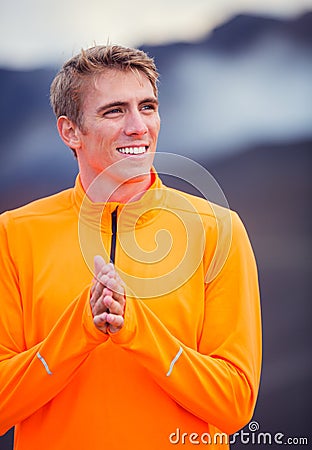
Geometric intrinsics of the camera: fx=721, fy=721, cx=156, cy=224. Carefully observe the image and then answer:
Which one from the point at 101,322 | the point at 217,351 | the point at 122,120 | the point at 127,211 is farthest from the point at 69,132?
the point at 217,351

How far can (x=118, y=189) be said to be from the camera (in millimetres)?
2104

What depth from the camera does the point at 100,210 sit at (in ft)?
6.86

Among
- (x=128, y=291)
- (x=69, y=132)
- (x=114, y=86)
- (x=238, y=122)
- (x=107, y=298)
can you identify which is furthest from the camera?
(x=238, y=122)

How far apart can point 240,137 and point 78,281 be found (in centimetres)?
76

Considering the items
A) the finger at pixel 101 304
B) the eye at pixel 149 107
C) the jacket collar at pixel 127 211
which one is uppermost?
the eye at pixel 149 107

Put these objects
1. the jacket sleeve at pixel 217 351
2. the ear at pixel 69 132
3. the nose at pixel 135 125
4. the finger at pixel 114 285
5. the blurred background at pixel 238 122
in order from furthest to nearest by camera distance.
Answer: the blurred background at pixel 238 122 < the ear at pixel 69 132 < the nose at pixel 135 125 < the jacket sleeve at pixel 217 351 < the finger at pixel 114 285

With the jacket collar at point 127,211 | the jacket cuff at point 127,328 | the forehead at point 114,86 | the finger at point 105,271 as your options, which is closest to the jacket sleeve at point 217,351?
the jacket cuff at point 127,328

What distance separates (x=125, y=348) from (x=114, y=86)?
744 mm

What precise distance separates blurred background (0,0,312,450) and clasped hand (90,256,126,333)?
2.17ft

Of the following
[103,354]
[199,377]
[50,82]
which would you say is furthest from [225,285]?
[50,82]

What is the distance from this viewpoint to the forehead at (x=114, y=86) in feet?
6.79

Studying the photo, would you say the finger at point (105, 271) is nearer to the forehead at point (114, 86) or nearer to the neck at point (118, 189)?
the neck at point (118, 189)

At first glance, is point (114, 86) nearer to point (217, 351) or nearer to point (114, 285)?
point (114, 285)

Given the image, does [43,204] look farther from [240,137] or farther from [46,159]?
[240,137]
